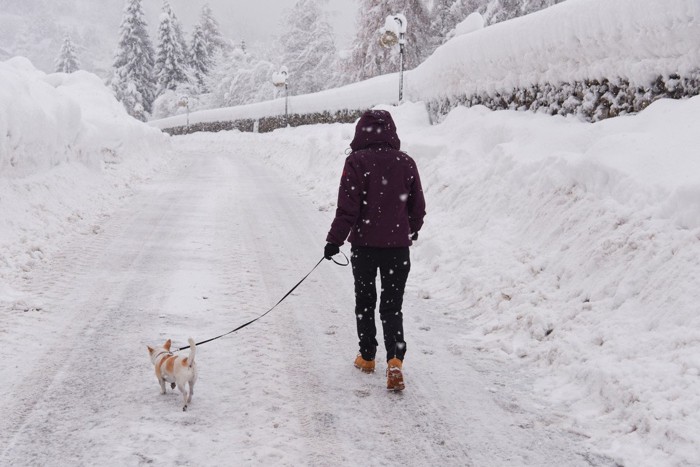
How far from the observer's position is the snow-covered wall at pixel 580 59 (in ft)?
20.0

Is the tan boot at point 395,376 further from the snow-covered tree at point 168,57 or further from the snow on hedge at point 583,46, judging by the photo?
the snow-covered tree at point 168,57

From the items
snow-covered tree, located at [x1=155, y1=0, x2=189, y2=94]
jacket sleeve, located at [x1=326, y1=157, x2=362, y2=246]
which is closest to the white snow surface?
jacket sleeve, located at [x1=326, y1=157, x2=362, y2=246]

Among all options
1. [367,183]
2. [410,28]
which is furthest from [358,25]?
[367,183]

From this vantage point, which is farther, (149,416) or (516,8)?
(516,8)

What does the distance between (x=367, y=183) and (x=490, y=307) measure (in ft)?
7.71

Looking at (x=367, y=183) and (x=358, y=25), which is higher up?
(x=358, y=25)

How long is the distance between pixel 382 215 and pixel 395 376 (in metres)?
→ 1.19

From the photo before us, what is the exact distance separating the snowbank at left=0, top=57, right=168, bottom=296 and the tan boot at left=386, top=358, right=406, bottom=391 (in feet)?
14.9

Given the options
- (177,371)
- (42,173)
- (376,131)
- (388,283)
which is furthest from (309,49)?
(177,371)

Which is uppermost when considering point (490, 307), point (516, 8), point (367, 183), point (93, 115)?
point (516, 8)

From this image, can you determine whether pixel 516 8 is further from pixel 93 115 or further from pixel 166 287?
pixel 166 287

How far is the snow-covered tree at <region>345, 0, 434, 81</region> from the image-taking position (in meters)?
34.1

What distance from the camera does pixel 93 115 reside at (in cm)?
1642

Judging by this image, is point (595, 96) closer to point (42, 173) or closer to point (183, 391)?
point (183, 391)
